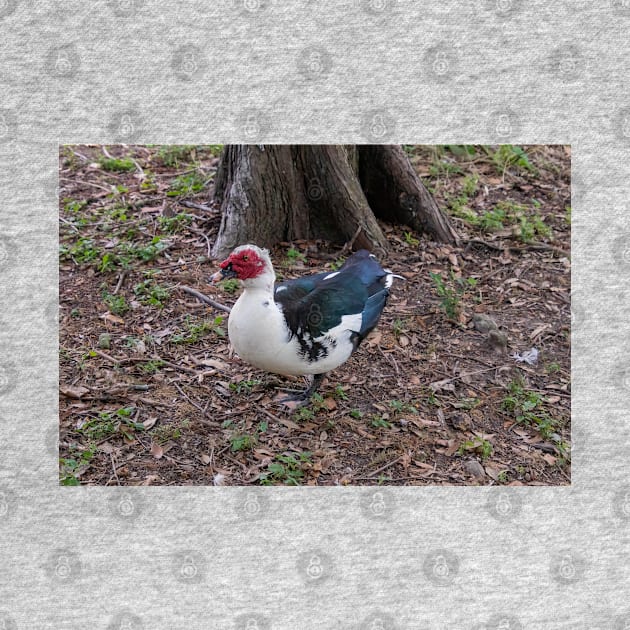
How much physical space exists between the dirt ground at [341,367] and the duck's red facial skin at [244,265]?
0.49 metres

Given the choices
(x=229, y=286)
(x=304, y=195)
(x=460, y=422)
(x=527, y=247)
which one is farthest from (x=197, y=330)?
(x=527, y=247)

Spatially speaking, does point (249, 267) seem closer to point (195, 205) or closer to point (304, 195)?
point (304, 195)

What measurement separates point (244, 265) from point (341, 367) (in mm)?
679

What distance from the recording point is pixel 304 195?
305 centimetres

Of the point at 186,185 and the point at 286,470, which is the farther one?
the point at 186,185

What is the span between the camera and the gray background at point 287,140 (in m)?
2.09

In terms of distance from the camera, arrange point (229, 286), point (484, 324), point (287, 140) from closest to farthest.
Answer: point (287, 140)
point (484, 324)
point (229, 286)

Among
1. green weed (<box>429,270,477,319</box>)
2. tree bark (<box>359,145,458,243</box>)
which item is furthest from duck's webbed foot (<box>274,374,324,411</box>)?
tree bark (<box>359,145,458,243</box>)

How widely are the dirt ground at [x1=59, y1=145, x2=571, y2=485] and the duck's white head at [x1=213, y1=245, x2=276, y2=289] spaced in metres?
0.46

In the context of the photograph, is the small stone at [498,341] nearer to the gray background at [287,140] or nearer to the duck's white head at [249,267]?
the gray background at [287,140]

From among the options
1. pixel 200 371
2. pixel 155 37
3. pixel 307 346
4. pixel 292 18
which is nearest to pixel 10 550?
pixel 200 371

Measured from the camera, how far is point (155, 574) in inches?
83.0

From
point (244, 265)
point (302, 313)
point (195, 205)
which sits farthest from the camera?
point (195, 205)

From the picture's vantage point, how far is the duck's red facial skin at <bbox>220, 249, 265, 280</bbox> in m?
2.37
